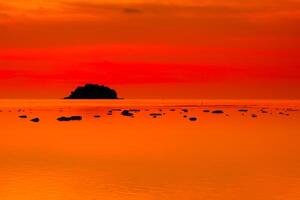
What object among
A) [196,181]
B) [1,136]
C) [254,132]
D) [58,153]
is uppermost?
[254,132]

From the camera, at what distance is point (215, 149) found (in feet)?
154

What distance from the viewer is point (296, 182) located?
96.7 feet

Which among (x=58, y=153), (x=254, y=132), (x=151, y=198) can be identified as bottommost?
(x=151, y=198)

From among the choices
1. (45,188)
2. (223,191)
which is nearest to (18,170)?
(45,188)

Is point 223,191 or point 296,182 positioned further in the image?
point 296,182

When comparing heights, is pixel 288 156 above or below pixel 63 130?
below

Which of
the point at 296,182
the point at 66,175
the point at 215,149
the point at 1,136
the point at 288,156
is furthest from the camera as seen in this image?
the point at 1,136

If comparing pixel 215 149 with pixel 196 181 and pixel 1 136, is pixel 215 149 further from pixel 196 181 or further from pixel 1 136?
pixel 1 136

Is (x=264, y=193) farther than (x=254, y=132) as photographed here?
No

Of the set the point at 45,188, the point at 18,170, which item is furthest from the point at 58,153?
the point at 45,188

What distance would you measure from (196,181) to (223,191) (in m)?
3.11

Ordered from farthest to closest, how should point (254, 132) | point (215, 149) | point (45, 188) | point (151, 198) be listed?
point (254, 132)
point (215, 149)
point (45, 188)
point (151, 198)

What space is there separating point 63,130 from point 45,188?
41.7 m

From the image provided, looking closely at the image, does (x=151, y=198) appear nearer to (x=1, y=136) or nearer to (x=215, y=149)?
(x=215, y=149)
